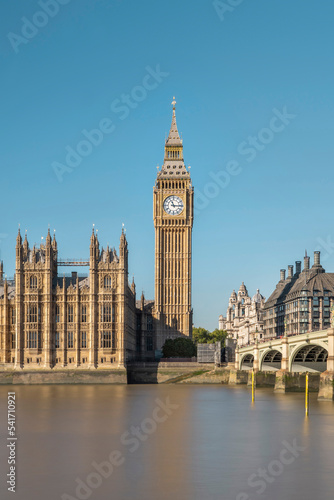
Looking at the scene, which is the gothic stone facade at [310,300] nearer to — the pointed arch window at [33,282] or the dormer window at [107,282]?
the dormer window at [107,282]

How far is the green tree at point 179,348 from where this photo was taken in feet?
499

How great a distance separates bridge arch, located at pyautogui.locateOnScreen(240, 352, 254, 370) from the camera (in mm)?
136212

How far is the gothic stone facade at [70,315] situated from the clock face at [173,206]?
37.1 metres

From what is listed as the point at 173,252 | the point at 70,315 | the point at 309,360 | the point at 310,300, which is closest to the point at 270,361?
the point at 309,360

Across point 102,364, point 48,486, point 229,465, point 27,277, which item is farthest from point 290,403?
point 27,277

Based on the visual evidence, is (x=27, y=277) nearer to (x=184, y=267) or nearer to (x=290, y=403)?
(x=184, y=267)

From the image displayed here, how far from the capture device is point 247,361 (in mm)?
141250

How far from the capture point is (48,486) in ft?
108

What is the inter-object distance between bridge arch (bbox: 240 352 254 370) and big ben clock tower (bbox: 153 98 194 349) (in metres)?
22.7

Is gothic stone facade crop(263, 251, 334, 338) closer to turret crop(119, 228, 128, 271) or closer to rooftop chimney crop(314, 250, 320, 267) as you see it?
rooftop chimney crop(314, 250, 320, 267)

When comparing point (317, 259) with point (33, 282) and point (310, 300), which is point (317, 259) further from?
point (33, 282)

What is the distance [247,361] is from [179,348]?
Result: 1622 centimetres

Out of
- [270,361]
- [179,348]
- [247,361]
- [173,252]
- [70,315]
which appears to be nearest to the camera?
[270,361]

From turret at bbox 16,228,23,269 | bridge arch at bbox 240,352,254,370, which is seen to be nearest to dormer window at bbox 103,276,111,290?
turret at bbox 16,228,23,269
